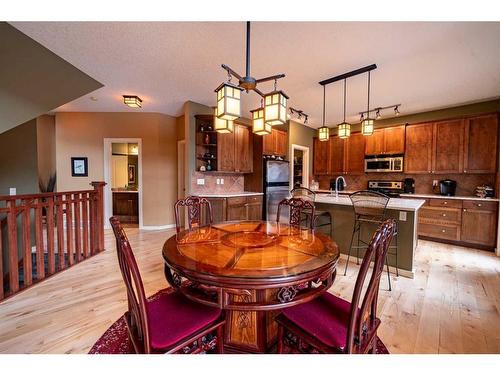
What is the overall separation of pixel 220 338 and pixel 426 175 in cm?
533

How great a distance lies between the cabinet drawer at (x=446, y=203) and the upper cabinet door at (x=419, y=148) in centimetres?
65

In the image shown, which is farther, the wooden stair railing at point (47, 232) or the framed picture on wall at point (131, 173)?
the framed picture on wall at point (131, 173)

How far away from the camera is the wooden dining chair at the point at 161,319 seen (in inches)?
38.2

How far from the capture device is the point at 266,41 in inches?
87.8

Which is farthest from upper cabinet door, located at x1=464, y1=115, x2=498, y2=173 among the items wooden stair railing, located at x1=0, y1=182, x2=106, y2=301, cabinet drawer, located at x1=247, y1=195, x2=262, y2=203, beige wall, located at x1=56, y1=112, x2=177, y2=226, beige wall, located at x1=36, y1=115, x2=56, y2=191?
beige wall, located at x1=36, y1=115, x2=56, y2=191

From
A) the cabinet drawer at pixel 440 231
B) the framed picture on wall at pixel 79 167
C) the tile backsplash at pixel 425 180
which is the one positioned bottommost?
the cabinet drawer at pixel 440 231

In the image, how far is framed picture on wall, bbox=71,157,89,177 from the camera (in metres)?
4.94

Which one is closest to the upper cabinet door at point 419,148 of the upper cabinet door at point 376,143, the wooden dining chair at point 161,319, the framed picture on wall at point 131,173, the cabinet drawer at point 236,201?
the upper cabinet door at point 376,143

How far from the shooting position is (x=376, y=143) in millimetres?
5164

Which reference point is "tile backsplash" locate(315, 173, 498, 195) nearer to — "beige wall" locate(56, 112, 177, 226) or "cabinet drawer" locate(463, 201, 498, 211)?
"cabinet drawer" locate(463, 201, 498, 211)

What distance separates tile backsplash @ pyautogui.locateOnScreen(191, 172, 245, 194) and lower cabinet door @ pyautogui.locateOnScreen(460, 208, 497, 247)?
4.16 meters

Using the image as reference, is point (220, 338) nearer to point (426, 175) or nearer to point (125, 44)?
point (125, 44)

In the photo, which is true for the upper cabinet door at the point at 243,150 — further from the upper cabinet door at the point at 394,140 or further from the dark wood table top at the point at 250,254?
the upper cabinet door at the point at 394,140

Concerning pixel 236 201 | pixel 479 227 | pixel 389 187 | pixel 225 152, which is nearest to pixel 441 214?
pixel 479 227
